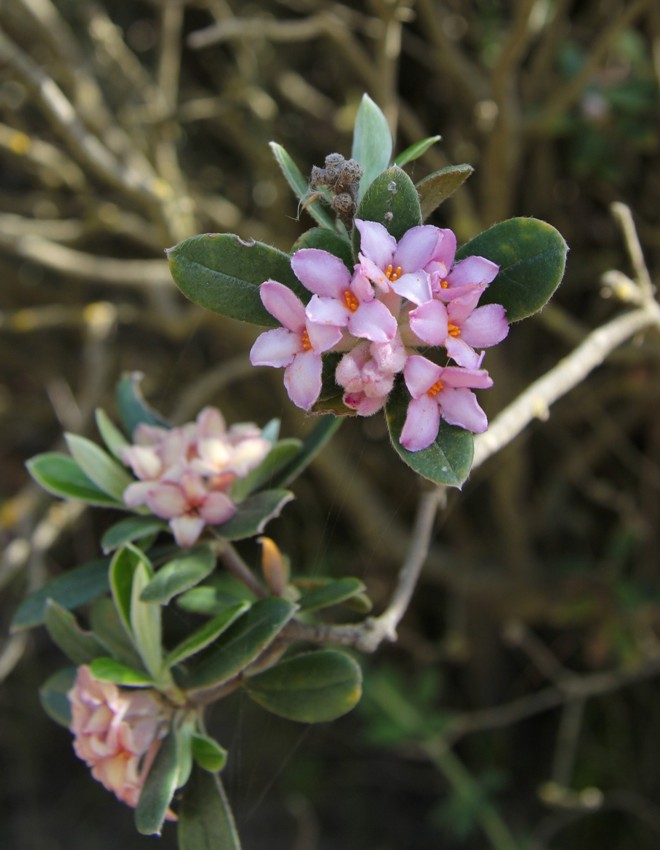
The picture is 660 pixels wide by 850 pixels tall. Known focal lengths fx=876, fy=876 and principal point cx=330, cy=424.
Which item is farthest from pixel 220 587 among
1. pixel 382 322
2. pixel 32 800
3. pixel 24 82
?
pixel 32 800

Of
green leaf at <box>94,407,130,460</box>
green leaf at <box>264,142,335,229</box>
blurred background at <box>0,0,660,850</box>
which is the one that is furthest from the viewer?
blurred background at <box>0,0,660,850</box>

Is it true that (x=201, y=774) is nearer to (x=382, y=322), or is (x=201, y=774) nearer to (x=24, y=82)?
(x=382, y=322)

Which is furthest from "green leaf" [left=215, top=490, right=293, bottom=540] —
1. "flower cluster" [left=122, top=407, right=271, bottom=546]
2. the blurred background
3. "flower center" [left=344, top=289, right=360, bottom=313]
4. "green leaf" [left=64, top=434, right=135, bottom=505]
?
the blurred background

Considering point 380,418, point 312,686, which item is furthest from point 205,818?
point 380,418

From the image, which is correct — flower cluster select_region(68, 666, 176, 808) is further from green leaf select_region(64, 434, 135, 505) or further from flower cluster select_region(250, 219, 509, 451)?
flower cluster select_region(250, 219, 509, 451)

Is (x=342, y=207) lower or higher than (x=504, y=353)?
higher

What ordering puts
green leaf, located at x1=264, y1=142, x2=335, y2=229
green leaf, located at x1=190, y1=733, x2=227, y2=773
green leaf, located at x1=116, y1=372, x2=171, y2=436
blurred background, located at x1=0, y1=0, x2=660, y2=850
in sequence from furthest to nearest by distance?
blurred background, located at x1=0, y1=0, x2=660, y2=850
green leaf, located at x1=116, y1=372, x2=171, y2=436
green leaf, located at x1=190, y1=733, x2=227, y2=773
green leaf, located at x1=264, y1=142, x2=335, y2=229

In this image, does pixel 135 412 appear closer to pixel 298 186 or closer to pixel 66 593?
pixel 66 593
